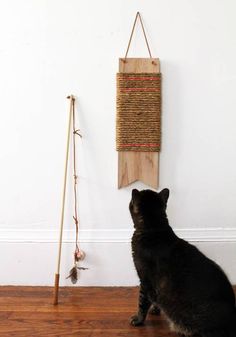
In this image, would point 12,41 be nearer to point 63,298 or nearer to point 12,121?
point 12,121

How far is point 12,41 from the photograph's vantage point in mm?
2041

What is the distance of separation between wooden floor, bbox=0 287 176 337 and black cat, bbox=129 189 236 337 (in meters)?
0.09

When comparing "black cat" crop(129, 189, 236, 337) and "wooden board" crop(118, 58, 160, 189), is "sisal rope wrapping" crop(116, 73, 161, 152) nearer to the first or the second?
"wooden board" crop(118, 58, 160, 189)

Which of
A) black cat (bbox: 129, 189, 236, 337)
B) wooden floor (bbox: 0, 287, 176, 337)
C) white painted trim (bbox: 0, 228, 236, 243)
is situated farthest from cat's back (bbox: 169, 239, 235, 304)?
white painted trim (bbox: 0, 228, 236, 243)

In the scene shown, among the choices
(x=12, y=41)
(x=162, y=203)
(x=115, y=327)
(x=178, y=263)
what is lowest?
(x=115, y=327)

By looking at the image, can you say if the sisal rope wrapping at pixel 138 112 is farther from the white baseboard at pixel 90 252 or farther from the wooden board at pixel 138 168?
the white baseboard at pixel 90 252

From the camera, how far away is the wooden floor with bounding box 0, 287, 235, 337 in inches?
65.5

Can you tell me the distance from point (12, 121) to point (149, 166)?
832mm

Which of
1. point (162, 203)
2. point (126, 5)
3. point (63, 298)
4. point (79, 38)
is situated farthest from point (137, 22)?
point (63, 298)

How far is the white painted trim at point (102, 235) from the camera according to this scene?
6.95 feet

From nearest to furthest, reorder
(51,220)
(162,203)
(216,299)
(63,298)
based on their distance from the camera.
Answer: (216,299)
(162,203)
(63,298)
(51,220)

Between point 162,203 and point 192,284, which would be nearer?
point 192,284

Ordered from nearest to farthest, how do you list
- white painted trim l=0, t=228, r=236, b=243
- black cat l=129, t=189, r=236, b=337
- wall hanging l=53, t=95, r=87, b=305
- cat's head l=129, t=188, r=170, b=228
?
1. black cat l=129, t=189, r=236, b=337
2. cat's head l=129, t=188, r=170, b=228
3. wall hanging l=53, t=95, r=87, b=305
4. white painted trim l=0, t=228, r=236, b=243

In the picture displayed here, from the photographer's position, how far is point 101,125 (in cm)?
208
